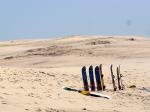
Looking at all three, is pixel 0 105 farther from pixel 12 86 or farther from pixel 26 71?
pixel 26 71

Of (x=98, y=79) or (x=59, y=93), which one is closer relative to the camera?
(x=59, y=93)

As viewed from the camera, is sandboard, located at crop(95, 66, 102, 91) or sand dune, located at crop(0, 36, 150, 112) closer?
sand dune, located at crop(0, 36, 150, 112)

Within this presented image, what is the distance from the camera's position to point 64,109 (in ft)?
33.7

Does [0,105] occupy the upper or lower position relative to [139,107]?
upper

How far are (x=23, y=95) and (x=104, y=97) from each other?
2.85 m

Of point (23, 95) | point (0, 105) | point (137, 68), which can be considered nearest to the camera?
point (0, 105)

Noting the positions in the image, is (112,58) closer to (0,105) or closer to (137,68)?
(137,68)

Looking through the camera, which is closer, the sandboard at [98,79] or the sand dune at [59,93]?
the sand dune at [59,93]

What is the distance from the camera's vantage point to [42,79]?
14.4 metres

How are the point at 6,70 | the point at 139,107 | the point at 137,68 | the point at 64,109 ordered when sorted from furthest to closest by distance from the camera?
1. the point at 137,68
2. the point at 6,70
3. the point at 139,107
4. the point at 64,109

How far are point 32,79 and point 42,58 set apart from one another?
1472 cm

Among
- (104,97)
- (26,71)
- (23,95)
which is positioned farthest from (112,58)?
(23,95)

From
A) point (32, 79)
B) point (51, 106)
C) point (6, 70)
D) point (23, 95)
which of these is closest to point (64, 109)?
point (51, 106)

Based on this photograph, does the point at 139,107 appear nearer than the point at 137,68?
Yes
